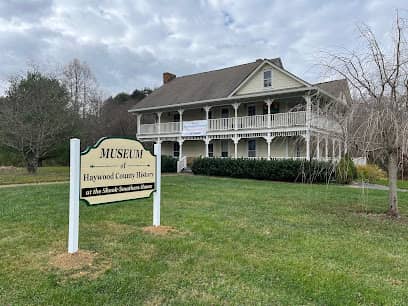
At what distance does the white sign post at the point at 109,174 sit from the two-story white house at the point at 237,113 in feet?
36.2

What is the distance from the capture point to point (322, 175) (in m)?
16.0

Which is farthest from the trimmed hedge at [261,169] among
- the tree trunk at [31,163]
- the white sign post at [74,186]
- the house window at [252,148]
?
the white sign post at [74,186]

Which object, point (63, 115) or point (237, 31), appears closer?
point (237, 31)

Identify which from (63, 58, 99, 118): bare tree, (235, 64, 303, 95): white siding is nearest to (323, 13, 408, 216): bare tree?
(235, 64, 303, 95): white siding

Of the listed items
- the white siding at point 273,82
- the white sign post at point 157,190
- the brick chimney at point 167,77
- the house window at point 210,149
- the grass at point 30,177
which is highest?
the brick chimney at point 167,77

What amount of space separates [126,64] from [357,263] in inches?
1498

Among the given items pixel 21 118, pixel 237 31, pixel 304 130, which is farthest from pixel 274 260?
pixel 21 118

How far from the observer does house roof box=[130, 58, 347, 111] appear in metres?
23.3

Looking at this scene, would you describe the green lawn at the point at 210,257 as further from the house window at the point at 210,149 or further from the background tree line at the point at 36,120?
the house window at the point at 210,149

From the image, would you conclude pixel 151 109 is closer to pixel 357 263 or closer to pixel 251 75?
pixel 251 75

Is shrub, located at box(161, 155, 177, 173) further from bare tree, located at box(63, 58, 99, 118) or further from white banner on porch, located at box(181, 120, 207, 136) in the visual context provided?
bare tree, located at box(63, 58, 99, 118)

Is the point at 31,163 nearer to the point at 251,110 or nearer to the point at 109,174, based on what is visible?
the point at 251,110

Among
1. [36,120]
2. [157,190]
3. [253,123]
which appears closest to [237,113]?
[253,123]

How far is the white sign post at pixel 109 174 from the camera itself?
4570 mm
